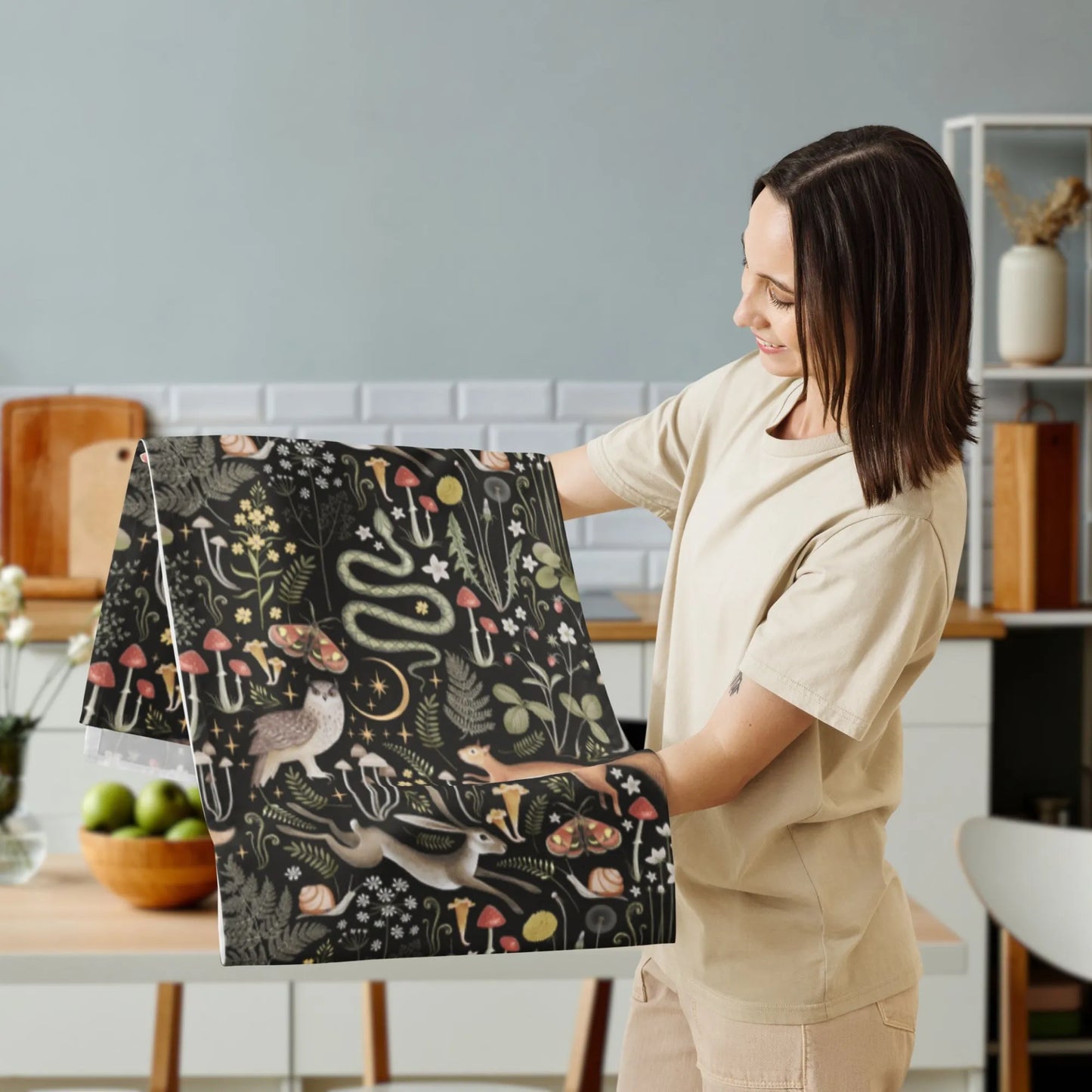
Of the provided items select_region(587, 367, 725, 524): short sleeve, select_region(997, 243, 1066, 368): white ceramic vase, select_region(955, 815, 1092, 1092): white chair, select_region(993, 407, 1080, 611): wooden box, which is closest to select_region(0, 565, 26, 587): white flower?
select_region(587, 367, 725, 524): short sleeve

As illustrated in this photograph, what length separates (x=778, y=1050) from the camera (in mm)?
1073

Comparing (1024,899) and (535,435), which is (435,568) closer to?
(1024,899)

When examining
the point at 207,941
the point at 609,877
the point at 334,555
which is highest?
the point at 334,555

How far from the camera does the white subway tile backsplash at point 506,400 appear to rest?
3008mm

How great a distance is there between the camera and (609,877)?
90 cm

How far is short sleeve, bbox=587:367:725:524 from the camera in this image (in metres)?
1.24

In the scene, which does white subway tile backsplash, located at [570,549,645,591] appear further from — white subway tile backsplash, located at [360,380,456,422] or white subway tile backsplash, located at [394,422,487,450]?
white subway tile backsplash, located at [360,380,456,422]

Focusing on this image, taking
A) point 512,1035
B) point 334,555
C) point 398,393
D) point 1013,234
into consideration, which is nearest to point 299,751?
point 334,555

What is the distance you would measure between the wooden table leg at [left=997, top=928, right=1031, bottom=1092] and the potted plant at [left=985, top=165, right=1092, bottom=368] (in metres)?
1.50

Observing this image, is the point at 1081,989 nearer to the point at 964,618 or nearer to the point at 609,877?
the point at 964,618

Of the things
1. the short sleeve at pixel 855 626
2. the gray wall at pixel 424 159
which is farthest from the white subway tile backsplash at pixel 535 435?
the short sleeve at pixel 855 626

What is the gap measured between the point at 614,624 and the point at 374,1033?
1027 mm

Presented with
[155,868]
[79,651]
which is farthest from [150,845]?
[79,651]

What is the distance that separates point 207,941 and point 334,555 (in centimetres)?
49
